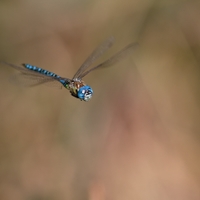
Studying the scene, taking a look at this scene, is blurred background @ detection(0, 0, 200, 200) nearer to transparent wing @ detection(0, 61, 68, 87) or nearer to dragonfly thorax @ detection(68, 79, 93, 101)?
transparent wing @ detection(0, 61, 68, 87)

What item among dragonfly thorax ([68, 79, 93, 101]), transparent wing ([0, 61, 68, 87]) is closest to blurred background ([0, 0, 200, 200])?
transparent wing ([0, 61, 68, 87])

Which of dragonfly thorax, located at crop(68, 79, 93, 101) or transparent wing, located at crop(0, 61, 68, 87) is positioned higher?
transparent wing, located at crop(0, 61, 68, 87)

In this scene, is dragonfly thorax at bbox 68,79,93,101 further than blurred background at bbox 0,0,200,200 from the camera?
No

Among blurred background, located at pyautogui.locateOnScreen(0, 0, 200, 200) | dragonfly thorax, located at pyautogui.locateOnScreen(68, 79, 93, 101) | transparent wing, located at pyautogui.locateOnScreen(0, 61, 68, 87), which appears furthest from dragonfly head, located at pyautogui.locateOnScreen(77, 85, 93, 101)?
blurred background, located at pyautogui.locateOnScreen(0, 0, 200, 200)

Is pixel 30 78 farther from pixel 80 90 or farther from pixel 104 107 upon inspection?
pixel 104 107

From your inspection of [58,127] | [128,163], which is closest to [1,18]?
[58,127]

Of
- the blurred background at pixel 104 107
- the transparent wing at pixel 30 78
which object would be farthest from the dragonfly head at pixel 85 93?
the blurred background at pixel 104 107

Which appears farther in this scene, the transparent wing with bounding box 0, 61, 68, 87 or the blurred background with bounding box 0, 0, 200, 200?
the blurred background with bounding box 0, 0, 200, 200

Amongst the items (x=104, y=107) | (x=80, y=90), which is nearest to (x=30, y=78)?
(x=80, y=90)
